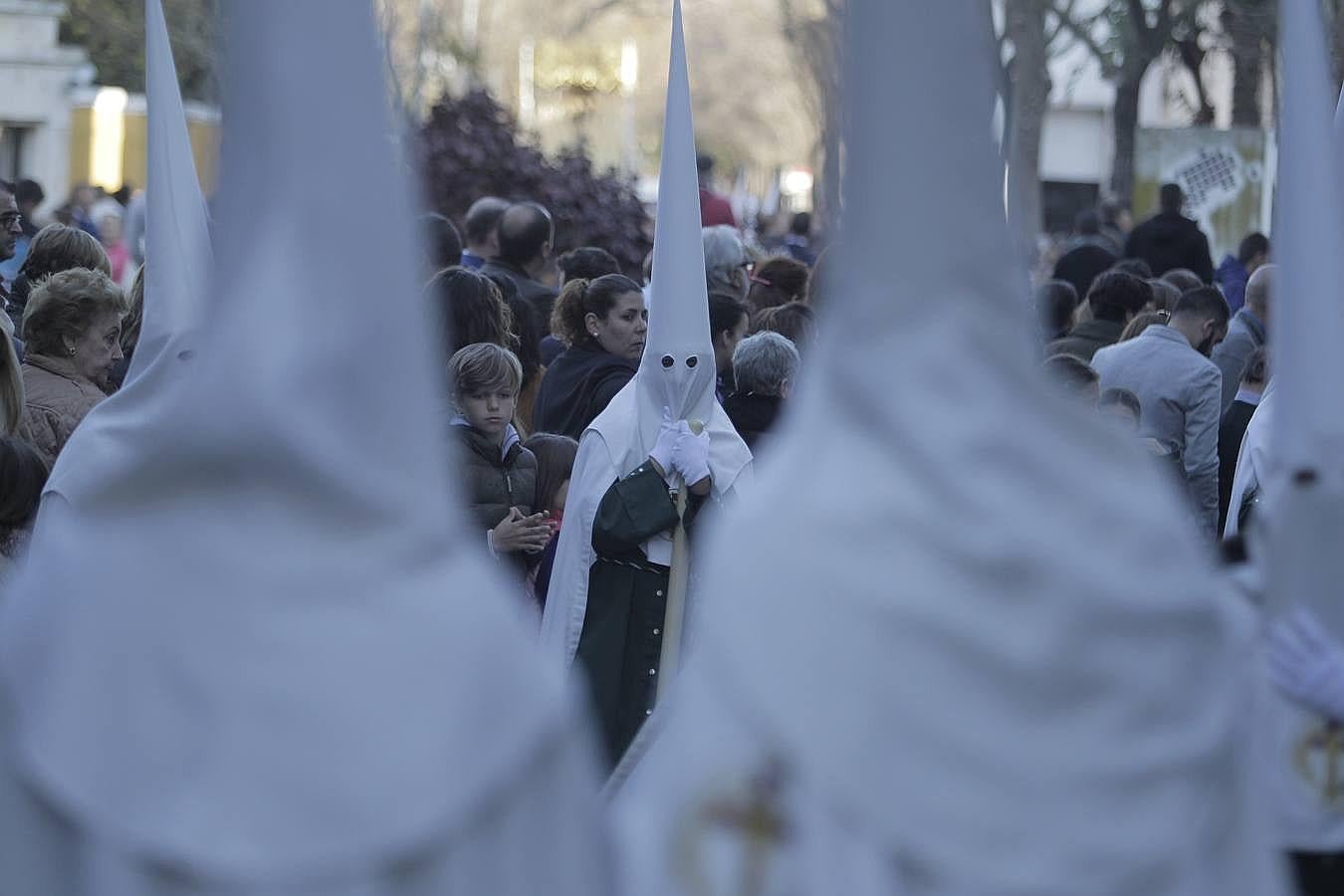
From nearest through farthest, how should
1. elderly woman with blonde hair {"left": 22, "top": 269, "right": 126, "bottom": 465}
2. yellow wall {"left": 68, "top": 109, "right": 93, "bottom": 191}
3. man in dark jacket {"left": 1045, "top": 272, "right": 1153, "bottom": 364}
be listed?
elderly woman with blonde hair {"left": 22, "top": 269, "right": 126, "bottom": 465} → man in dark jacket {"left": 1045, "top": 272, "right": 1153, "bottom": 364} → yellow wall {"left": 68, "top": 109, "right": 93, "bottom": 191}

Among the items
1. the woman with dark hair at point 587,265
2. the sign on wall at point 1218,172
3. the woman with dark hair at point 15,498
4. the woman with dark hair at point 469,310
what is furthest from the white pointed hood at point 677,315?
the sign on wall at point 1218,172

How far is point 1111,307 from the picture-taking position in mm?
9602

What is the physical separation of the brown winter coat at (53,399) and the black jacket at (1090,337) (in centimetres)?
418

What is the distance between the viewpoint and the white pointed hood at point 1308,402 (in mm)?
3178

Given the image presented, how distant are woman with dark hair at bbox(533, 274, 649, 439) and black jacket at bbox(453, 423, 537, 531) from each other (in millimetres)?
800

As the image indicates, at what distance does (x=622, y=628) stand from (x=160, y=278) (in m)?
1.77

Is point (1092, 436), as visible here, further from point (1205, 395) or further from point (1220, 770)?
point (1205, 395)

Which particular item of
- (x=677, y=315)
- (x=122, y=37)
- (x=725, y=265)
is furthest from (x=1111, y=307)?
(x=122, y=37)

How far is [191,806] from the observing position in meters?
2.37

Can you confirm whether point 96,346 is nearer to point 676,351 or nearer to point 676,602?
point 676,351

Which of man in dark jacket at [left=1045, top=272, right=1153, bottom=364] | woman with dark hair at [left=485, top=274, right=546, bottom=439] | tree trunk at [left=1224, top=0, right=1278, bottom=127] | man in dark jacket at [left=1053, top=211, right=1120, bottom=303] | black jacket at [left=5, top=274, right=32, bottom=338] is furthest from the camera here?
tree trunk at [left=1224, top=0, right=1278, bottom=127]

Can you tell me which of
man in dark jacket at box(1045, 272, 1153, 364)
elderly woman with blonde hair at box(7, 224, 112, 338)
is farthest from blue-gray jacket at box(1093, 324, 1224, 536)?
elderly woman with blonde hair at box(7, 224, 112, 338)

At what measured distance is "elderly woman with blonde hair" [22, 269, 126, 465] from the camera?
250 inches

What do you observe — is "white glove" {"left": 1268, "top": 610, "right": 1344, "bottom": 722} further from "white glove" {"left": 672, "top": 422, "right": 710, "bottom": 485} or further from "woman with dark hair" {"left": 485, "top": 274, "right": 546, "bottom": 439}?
"woman with dark hair" {"left": 485, "top": 274, "right": 546, "bottom": 439}
